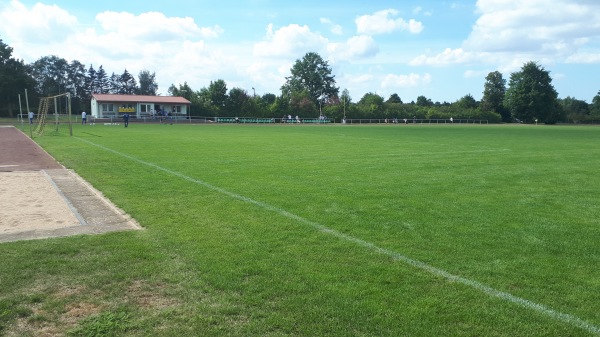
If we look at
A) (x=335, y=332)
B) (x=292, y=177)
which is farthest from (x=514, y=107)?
(x=335, y=332)

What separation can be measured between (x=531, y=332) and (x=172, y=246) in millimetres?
3937

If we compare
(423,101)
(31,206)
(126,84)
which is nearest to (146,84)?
(126,84)

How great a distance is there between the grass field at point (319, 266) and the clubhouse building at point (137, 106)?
66477mm

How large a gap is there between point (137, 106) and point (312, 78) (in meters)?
58.9

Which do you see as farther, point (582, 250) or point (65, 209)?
point (65, 209)

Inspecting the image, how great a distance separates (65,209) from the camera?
7477 mm

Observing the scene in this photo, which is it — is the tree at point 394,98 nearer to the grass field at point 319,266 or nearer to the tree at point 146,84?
the tree at point 146,84

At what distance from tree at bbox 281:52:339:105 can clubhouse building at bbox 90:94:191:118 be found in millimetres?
51206

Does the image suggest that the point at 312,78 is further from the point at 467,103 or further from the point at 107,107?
the point at 107,107

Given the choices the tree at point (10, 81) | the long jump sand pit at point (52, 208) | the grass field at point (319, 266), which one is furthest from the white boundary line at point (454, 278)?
the tree at point (10, 81)

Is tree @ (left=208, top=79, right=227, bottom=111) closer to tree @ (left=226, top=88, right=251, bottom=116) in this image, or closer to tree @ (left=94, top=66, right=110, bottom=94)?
tree @ (left=226, top=88, right=251, bottom=116)

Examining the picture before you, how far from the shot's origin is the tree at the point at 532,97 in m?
106

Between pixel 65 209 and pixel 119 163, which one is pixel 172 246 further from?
pixel 119 163

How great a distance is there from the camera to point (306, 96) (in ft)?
309
